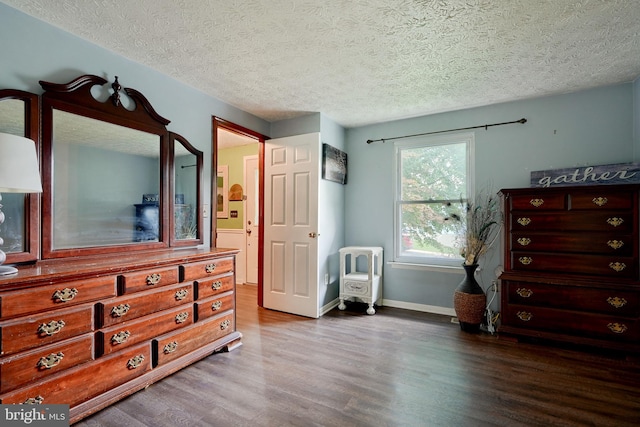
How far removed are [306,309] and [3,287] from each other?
2.56 metres

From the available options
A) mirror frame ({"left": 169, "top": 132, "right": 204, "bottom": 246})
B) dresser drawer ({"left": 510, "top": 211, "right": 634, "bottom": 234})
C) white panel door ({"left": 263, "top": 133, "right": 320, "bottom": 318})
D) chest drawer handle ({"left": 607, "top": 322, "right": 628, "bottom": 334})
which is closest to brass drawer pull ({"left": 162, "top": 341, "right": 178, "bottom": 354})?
mirror frame ({"left": 169, "top": 132, "right": 204, "bottom": 246})

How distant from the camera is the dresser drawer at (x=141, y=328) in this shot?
1.71 meters

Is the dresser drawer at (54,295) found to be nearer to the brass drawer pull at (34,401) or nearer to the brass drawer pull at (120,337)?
the brass drawer pull at (120,337)

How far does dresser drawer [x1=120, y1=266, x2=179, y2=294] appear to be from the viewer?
1804 millimetres

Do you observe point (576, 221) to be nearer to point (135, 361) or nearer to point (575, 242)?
point (575, 242)

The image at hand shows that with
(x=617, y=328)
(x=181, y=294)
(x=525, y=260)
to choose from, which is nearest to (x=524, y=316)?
(x=525, y=260)

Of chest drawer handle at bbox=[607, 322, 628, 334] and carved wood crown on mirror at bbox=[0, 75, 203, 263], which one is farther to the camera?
chest drawer handle at bbox=[607, 322, 628, 334]

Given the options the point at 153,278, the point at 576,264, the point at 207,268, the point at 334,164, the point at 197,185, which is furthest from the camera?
the point at 334,164

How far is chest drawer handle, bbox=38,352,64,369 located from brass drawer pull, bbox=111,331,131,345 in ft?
0.81

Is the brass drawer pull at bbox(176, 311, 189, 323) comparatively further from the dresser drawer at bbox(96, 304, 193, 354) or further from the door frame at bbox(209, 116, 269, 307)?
the door frame at bbox(209, 116, 269, 307)

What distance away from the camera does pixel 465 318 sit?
294 centimetres

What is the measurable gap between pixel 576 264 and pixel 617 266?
0.85ft

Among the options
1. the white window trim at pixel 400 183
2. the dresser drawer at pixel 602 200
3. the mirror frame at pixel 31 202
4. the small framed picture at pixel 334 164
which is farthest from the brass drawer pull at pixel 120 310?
the dresser drawer at pixel 602 200

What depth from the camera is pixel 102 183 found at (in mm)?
2133
